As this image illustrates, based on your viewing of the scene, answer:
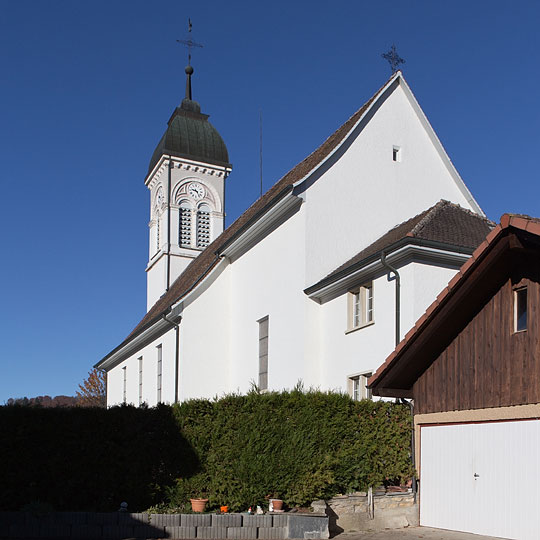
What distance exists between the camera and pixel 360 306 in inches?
722

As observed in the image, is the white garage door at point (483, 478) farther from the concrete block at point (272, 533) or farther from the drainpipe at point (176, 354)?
the drainpipe at point (176, 354)

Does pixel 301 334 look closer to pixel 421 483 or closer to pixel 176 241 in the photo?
pixel 421 483

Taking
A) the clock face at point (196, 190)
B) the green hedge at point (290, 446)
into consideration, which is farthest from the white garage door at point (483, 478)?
the clock face at point (196, 190)

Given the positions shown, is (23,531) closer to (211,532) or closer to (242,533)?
(211,532)

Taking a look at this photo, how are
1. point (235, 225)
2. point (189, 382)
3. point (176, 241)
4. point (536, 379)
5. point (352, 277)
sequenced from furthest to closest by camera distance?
point (176, 241), point (235, 225), point (189, 382), point (352, 277), point (536, 379)

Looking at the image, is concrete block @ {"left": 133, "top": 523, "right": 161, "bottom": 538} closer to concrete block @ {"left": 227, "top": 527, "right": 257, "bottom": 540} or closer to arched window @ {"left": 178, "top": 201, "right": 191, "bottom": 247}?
concrete block @ {"left": 227, "top": 527, "right": 257, "bottom": 540}

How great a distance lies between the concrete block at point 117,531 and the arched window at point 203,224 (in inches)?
1017

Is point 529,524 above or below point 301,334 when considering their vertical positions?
below

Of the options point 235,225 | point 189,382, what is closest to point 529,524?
point 189,382

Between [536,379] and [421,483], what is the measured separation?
4011 millimetres

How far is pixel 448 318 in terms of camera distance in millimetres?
12750

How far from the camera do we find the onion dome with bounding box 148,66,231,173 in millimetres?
38353

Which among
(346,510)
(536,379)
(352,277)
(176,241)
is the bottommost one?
(346,510)

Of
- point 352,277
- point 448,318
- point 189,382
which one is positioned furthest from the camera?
point 189,382
